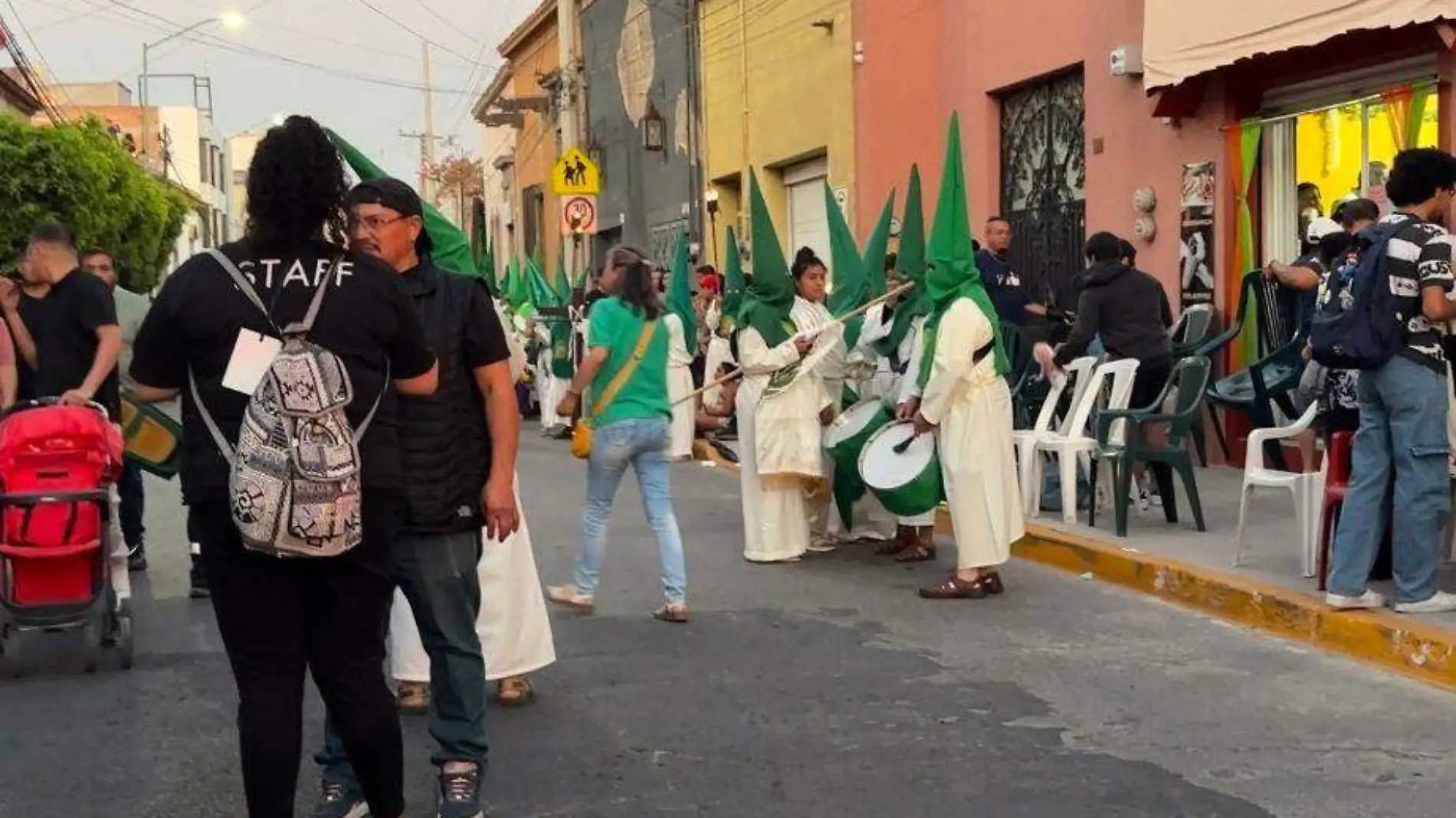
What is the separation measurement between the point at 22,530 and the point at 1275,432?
6.10 meters

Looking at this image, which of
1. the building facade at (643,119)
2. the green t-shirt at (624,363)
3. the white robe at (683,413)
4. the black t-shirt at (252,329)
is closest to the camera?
the black t-shirt at (252,329)

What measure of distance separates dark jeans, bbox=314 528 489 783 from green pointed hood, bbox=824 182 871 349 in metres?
5.94

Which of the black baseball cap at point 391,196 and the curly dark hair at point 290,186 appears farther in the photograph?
the black baseball cap at point 391,196

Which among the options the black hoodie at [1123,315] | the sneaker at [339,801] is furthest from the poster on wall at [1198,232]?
the sneaker at [339,801]

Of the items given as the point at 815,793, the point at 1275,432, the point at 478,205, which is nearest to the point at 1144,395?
the point at 1275,432

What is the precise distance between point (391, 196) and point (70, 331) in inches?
152

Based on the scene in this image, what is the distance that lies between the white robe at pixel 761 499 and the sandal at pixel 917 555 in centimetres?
57

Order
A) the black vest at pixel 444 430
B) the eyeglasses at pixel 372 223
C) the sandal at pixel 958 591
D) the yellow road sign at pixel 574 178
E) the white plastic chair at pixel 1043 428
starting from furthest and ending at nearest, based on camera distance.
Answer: the yellow road sign at pixel 574 178 < the white plastic chair at pixel 1043 428 < the sandal at pixel 958 591 < the eyeglasses at pixel 372 223 < the black vest at pixel 444 430

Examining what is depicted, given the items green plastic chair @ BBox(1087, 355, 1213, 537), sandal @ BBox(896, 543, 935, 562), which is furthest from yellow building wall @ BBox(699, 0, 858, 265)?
sandal @ BBox(896, 543, 935, 562)

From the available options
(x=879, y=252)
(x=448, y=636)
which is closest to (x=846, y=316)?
(x=879, y=252)

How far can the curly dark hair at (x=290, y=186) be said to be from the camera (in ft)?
13.4

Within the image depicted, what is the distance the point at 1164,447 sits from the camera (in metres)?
9.95

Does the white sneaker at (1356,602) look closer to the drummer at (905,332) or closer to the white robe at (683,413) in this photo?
the drummer at (905,332)

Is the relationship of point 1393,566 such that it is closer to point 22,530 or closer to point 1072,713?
point 1072,713
